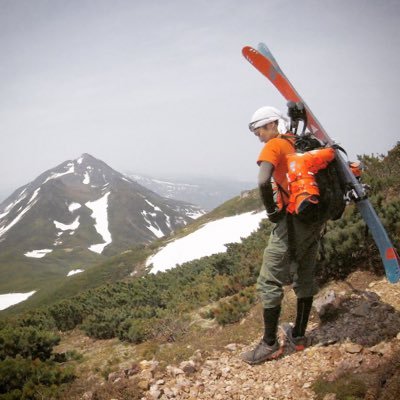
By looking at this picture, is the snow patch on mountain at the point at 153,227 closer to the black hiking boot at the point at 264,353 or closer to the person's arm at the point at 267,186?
the black hiking boot at the point at 264,353

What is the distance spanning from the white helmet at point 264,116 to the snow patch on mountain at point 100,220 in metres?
139

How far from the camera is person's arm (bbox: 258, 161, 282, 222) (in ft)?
15.2

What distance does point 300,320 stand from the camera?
5.54m

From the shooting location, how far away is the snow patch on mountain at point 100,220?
476 ft

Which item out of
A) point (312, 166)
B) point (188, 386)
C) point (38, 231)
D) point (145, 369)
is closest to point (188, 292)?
point (145, 369)

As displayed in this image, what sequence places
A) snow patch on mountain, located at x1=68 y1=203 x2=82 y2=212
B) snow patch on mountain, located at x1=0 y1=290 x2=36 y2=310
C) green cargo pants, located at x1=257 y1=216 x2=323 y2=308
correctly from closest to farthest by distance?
green cargo pants, located at x1=257 y1=216 x2=323 y2=308
snow patch on mountain, located at x1=0 y1=290 x2=36 y2=310
snow patch on mountain, located at x1=68 y1=203 x2=82 y2=212

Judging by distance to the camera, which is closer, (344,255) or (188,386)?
(188,386)

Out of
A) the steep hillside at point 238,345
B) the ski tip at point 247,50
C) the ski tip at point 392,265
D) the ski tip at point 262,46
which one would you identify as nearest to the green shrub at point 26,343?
the steep hillside at point 238,345

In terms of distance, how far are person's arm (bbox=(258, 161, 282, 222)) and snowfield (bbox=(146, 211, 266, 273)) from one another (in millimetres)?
28221

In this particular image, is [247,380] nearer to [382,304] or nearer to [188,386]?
[188,386]

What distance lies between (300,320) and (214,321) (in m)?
3.22

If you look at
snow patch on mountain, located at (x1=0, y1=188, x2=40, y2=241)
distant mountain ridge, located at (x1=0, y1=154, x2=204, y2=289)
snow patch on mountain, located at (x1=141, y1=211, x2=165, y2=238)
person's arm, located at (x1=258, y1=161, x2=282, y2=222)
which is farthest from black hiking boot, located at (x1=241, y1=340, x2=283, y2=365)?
snow patch on mountain, located at (x1=0, y1=188, x2=40, y2=241)

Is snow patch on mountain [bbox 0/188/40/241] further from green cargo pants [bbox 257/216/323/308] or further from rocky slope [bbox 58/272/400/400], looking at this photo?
green cargo pants [bbox 257/216/323/308]

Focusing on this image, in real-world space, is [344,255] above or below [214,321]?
above
